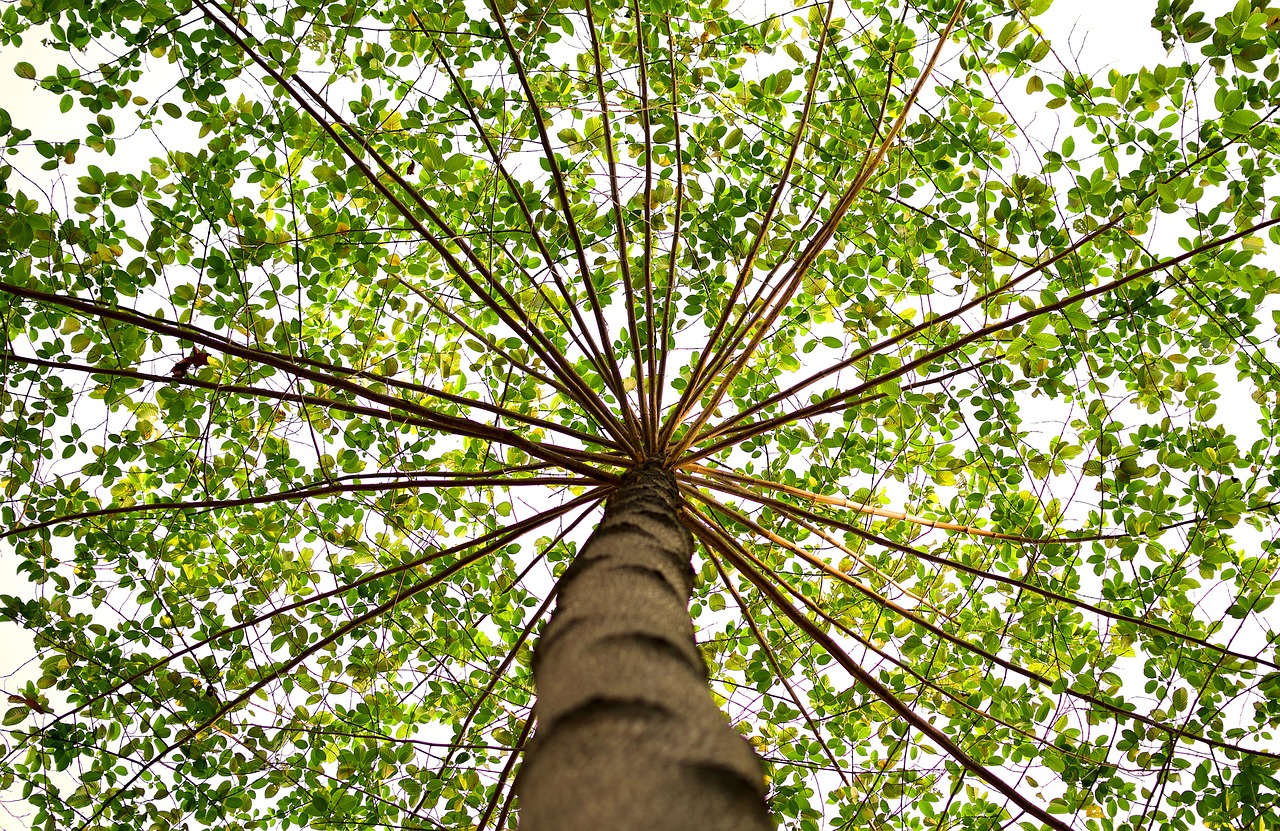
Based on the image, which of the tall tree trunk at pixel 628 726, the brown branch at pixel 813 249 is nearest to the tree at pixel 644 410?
the brown branch at pixel 813 249

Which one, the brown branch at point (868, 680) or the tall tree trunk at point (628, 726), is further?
the brown branch at point (868, 680)

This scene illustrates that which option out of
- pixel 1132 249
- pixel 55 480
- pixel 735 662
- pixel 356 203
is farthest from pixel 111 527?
pixel 1132 249

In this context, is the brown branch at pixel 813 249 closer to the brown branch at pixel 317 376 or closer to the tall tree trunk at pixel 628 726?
the brown branch at pixel 317 376

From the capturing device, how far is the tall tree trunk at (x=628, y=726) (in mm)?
969

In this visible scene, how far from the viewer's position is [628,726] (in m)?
1.10

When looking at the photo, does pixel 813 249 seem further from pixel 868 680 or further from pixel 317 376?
pixel 317 376

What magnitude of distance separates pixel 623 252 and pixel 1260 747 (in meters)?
3.46

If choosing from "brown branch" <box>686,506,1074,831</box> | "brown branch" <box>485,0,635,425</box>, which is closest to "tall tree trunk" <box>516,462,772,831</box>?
"brown branch" <box>686,506,1074,831</box>

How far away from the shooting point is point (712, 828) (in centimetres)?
92

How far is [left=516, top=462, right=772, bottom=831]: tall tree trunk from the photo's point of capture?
3.18 ft

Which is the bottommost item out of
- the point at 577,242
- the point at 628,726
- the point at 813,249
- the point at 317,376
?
the point at 628,726

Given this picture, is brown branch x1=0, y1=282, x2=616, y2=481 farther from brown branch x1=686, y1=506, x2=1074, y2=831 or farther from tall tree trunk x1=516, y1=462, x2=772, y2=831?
Answer: tall tree trunk x1=516, y1=462, x2=772, y2=831

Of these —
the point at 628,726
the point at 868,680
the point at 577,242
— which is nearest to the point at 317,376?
the point at 577,242

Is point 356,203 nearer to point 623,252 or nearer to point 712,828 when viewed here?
point 623,252
